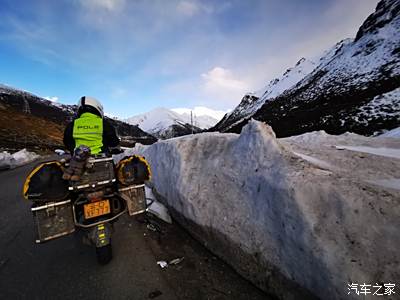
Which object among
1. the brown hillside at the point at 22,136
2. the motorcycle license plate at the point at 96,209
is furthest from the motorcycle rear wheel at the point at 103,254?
→ the brown hillside at the point at 22,136

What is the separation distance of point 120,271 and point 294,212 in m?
2.62

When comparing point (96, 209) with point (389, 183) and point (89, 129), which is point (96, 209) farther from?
point (389, 183)

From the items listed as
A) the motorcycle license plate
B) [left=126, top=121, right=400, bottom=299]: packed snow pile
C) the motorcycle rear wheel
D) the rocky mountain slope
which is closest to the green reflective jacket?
the rocky mountain slope

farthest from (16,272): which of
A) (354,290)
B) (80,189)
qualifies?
(354,290)

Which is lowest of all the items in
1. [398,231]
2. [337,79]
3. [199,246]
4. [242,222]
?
[199,246]

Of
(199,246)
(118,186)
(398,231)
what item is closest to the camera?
(398,231)

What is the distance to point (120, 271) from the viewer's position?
3145mm

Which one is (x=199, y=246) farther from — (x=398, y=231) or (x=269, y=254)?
(x=398, y=231)

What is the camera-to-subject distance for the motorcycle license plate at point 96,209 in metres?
3.15

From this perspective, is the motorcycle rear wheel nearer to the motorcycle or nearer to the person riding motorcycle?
Result: the motorcycle

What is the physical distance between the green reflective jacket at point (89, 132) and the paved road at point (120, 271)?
1623 millimetres

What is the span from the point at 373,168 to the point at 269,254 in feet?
6.07

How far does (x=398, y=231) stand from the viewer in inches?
70.2

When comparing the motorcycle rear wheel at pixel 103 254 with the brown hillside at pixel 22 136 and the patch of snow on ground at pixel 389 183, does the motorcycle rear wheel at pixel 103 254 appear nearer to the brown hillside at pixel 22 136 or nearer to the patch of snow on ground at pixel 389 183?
the patch of snow on ground at pixel 389 183
